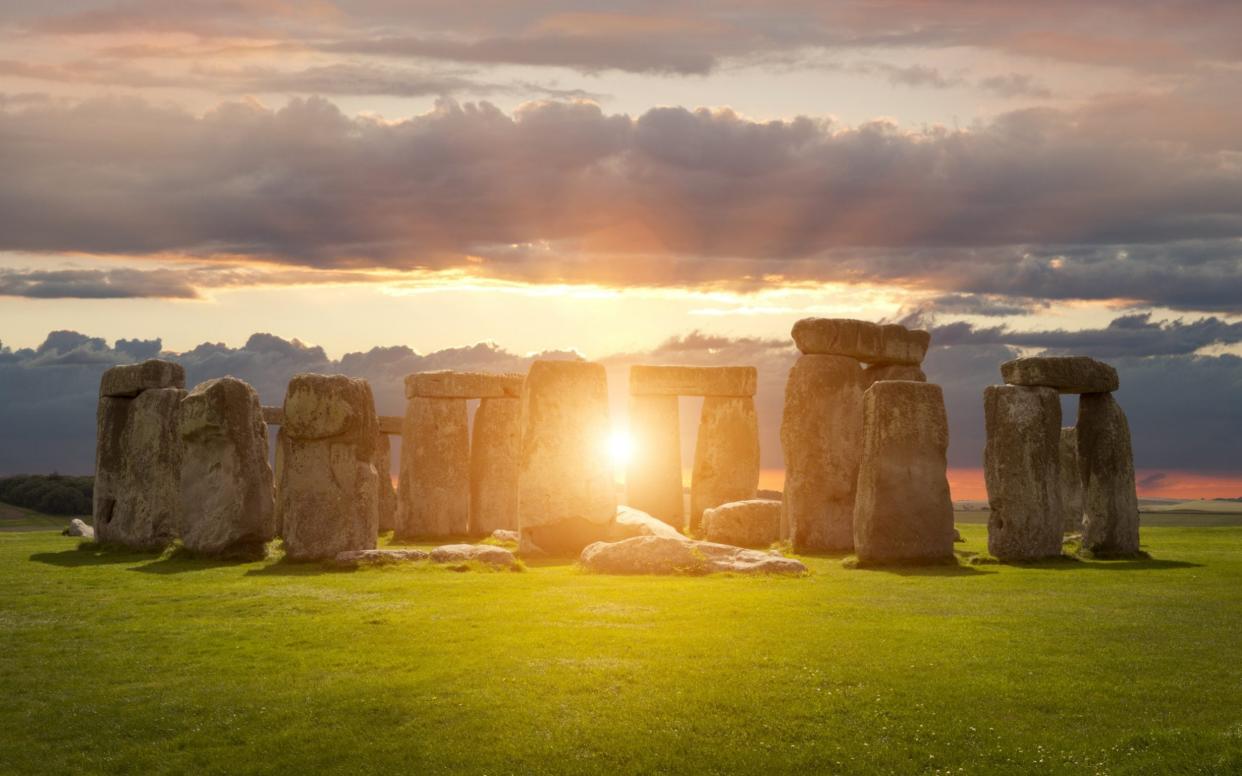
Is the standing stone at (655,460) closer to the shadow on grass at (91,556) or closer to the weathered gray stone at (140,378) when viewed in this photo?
the weathered gray stone at (140,378)

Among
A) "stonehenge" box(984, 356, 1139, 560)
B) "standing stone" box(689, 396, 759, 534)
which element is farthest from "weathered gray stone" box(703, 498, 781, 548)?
"stonehenge" box(984, 356, 1139, 560)

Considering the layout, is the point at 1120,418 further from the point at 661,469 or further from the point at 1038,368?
the point at 661,469

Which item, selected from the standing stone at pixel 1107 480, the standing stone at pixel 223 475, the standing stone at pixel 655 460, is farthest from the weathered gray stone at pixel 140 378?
the standing stone at pixel 1107 480

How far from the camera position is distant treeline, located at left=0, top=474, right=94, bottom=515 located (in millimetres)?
43094

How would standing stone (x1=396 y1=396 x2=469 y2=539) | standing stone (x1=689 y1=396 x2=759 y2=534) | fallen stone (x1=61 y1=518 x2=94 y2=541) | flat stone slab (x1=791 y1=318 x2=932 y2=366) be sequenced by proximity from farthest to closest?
standing stone (x1=689 y1=396 x2=759 y2=534) < standing stone (x1=396 y1=396 x2=469 y2=539) < fallen stone (x1=61 y1=518 x2=94 y2=541) < flat stone slab (x1=791 y1=318 x2=932 y2=366)

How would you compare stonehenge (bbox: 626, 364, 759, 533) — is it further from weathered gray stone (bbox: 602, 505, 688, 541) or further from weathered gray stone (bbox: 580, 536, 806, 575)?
weathered gray stone (bbox: 580, 536, 806, 575)

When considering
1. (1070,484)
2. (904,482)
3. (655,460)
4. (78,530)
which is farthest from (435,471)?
(1070,484)

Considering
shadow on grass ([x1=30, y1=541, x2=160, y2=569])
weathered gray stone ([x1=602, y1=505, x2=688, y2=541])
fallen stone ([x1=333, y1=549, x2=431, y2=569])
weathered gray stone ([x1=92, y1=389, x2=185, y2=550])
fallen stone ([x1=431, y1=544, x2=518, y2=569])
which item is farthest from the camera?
weathered gray stone ([x1=92, y1=389, x2=185, y2=550])

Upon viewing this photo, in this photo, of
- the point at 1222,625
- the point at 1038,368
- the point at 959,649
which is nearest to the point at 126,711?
the point at 959,649

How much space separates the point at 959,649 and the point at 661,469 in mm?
20996

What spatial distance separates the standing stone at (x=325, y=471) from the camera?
22.4 meters

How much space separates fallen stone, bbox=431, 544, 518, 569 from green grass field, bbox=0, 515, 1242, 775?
2627mm

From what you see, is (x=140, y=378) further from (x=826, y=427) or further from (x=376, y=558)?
(x=826, y=427)

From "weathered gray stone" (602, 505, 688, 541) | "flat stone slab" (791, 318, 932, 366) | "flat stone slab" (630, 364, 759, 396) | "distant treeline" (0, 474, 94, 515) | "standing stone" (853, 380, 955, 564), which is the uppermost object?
"flat stone slab" (791, 318, 932, 366)
